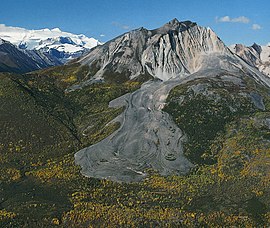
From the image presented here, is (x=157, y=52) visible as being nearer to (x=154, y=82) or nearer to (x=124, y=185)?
(x=154, y=82)

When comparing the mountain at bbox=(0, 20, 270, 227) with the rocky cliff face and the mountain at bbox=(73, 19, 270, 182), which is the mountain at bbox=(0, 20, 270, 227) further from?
the rocky cliff face

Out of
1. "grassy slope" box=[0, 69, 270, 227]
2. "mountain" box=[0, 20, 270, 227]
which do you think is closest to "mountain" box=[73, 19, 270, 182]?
"mountain" box=[0, 20, 270, 227]

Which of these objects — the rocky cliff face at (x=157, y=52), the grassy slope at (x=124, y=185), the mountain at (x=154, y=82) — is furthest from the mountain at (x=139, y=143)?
the rocky cliff face at (x=157, y=52)

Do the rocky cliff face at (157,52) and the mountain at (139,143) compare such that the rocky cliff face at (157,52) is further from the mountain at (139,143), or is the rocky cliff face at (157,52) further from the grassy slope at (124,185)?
the grassy slope at (124,185)

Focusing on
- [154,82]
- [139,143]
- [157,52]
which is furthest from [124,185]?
[157,52]

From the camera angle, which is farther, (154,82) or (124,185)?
(154,82)

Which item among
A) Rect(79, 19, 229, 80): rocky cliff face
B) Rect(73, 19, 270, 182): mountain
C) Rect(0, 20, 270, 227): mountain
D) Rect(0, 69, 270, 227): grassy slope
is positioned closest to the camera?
Rect(0, 69, 270, 227): grassy slope
